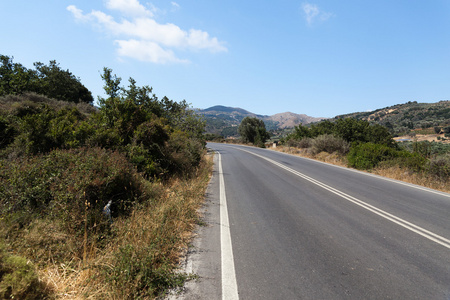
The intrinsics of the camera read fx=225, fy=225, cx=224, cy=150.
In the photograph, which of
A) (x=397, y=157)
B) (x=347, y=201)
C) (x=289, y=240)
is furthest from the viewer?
(x=397, y=157)

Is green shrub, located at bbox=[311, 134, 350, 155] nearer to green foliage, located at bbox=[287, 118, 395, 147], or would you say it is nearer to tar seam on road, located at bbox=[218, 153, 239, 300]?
green foliage, located at bbox=[287, 118, 395, 147]

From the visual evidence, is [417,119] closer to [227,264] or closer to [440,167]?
[440,167]

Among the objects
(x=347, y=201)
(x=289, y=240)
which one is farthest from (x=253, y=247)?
(x=347, y=201)

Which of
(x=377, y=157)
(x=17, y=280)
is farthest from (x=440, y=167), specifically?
(x=17, y=280)

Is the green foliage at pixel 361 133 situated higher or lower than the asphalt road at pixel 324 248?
higher

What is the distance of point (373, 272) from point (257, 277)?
162 cm

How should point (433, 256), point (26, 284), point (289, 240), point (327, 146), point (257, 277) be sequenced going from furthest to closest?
point (327, 146)
point (289, 240)
point (433, 256)
point (257, 277)
point (26, 284)

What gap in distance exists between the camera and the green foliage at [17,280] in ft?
6.61

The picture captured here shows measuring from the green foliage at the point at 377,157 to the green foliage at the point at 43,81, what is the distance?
92.0ft

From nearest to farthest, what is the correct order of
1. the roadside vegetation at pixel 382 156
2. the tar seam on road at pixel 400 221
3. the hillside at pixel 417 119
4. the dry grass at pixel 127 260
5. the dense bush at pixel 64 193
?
1. the dry grass at pixel 127 260
2. the dense bush at pixel 64 193
3. the tar seam on road at pixel 400 221
4. the roadside vegetation at pixel 382 156
5. the hillside at pixel 417 119

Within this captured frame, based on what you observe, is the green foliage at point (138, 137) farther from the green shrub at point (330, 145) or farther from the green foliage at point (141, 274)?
the green shrub at point (330, 145)

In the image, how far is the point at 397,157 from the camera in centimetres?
1199

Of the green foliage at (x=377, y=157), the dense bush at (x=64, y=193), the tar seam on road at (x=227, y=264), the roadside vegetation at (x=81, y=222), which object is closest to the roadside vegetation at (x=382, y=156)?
the green foliage at (x=377, y=157)

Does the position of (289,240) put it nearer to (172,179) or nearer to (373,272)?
(373,272)
